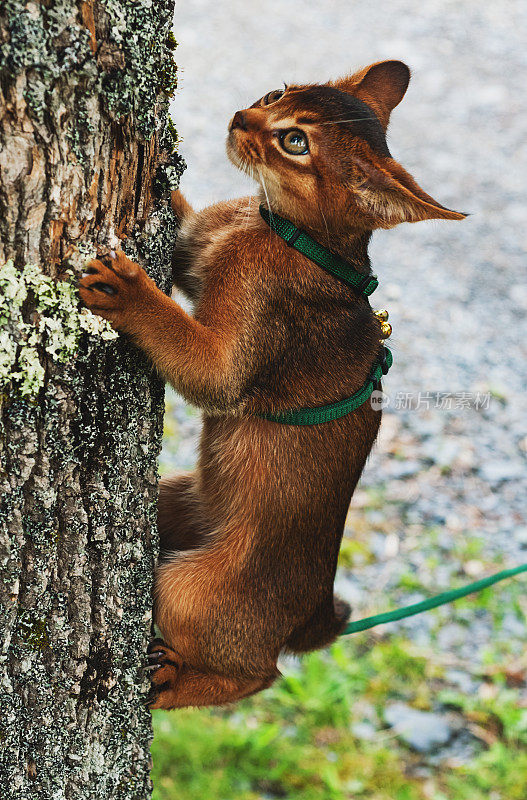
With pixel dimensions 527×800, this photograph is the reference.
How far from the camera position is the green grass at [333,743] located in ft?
10.7

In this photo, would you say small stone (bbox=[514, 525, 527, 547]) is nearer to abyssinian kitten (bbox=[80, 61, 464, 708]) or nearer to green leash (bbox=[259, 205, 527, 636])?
abyssinian kitten (bbox=[80, 61, 464, 708])

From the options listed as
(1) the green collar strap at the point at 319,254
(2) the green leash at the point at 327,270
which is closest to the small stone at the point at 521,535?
(2) the green leash at the point at 327,270

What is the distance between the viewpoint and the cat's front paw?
1621 millimetres

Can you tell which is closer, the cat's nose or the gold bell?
the cat's nose

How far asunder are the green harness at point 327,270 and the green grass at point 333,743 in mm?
1833

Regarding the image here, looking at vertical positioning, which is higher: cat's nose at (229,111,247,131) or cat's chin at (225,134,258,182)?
cat's nose at (229,111,247,131)

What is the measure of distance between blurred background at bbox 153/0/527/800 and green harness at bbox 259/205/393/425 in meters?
0.63

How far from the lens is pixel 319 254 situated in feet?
7.11

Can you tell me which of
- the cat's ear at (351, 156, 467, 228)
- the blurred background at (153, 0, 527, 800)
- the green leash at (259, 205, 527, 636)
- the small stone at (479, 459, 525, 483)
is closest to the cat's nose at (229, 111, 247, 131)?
the green leash at (259, 205, 527, 636)

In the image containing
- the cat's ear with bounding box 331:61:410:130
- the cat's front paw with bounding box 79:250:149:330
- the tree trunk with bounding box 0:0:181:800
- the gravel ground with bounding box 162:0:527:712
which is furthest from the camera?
the gravel ground with bounding box 162:0:527:712

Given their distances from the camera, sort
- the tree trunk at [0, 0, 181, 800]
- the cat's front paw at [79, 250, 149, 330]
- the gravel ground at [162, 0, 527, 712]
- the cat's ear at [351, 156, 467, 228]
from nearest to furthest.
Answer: the tree trunk at [0, 0, 181, 800] → the cat's front paw at [79, 250, 149, 330] → the cat's ear at [351, 156, 467, 228] → the gravel ground at [162, 0, 527, 712]

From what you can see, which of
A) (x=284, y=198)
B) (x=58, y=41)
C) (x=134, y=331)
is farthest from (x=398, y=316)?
(x=58, y=41)

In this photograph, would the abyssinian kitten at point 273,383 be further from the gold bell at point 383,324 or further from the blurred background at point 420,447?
the blurred background at point 420,447

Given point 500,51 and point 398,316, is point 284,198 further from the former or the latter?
point 500,51
